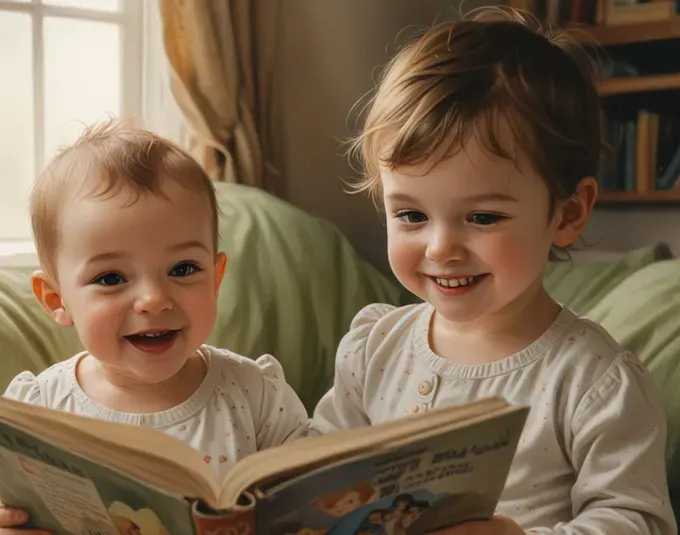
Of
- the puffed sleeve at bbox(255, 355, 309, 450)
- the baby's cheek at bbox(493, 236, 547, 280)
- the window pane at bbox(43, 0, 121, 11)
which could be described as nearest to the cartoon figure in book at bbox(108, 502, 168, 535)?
the puffed sleeve at bbox(255, 355, 309, 450)

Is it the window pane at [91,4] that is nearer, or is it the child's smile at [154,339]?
the child's smile at [154,339]

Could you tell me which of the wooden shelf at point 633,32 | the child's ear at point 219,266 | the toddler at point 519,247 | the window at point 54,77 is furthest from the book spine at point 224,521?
the wooden shelf at point 633,32

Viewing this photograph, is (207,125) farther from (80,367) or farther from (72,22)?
(80,367)

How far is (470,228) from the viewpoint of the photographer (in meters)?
1.03

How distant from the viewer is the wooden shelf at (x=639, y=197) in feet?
8.52

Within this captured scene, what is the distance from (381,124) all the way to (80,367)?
556mm

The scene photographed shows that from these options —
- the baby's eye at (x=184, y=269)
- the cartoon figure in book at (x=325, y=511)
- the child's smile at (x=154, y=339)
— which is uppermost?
the baby's eye at (x=184, y=269)

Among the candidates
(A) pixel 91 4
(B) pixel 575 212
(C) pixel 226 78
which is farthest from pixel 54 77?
(B) pixel 575 212

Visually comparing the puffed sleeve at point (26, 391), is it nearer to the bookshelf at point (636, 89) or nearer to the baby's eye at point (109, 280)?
the baby's eye at point (109, 280)

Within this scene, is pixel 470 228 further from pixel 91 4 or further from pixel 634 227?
pixel 634 227

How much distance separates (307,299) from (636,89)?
4.39 ft

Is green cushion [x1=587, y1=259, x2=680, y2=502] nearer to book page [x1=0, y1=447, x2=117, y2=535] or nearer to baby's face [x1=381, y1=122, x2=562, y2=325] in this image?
baby's face [x1=381, y1=122, x2=562, y2=325]

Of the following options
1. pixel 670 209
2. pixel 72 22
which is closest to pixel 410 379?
pixel 72 22

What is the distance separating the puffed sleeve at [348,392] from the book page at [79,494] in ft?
1.40
